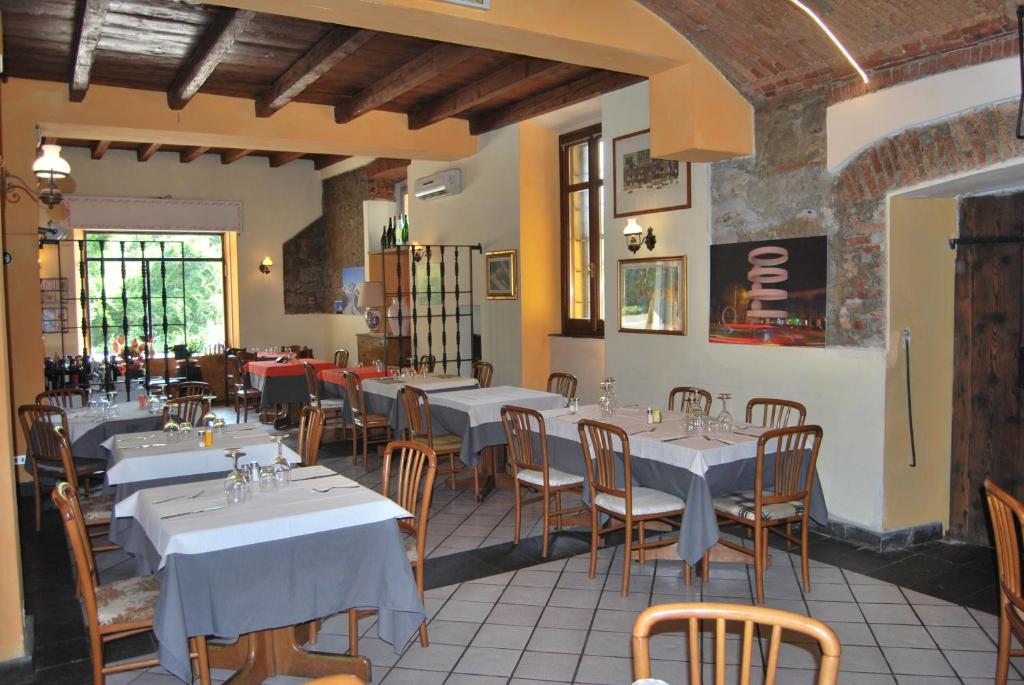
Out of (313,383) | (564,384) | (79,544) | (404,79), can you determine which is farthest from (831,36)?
(313,383)

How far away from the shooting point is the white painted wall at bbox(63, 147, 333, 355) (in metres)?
12.2

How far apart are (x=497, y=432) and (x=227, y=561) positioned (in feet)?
11.3

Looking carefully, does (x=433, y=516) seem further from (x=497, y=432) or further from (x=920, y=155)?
(x=920, y=155)

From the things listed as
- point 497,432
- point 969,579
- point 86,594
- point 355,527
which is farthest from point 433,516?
point 969,579

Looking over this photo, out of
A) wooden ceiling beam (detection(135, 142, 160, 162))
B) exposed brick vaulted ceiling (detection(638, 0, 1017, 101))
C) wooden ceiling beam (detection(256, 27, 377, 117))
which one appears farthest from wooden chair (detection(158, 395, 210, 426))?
wooden ceiling beam (detection(135, 142, 160, 162))

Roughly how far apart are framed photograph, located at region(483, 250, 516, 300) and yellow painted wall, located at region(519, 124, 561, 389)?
0.61ft

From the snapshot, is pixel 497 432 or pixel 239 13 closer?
pixel 239 13

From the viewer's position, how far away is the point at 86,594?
9.73 ft

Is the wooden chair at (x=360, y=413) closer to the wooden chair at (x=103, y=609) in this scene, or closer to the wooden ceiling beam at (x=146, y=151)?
the wooden chair at (x=103, y=609)

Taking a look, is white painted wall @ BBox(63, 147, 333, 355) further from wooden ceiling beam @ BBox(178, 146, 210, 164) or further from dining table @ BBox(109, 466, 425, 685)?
dining table @ BBox(109, 466, 425, 685)

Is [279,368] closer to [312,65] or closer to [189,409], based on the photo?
[189,409]

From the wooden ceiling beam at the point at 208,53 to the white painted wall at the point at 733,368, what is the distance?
329cm

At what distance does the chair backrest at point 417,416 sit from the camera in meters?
6.33

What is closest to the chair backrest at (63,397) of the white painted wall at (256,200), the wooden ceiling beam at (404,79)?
the wooden ceiling beam at (404,79)
